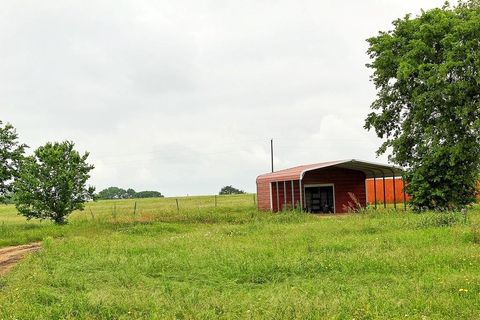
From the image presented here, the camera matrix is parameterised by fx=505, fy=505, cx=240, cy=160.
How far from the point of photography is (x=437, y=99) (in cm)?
2845

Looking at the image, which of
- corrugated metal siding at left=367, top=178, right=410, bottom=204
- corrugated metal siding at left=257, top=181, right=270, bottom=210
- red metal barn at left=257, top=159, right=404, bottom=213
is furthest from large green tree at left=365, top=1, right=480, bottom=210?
corrugated metal siding at left=367, top=178, right=410, bottom=204

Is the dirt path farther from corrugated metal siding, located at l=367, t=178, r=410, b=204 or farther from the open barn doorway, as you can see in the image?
corrugated metal siding, located at l=367, t=178, r=410, b=204

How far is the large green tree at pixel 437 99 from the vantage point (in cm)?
2748

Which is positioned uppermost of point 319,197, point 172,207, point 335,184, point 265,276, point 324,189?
point 335,184

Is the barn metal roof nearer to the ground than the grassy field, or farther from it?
farther from it

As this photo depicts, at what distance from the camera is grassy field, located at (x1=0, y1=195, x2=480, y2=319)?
777 cm

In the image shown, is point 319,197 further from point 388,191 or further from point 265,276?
point 265,276

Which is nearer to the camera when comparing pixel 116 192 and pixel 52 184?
pixel 52 184

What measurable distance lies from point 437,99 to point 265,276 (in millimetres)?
21420

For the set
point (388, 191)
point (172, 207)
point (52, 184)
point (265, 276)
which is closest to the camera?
point (265, 276)

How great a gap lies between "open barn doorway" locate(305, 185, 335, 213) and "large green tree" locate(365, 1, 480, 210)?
6.71 m

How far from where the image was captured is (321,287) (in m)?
9.34

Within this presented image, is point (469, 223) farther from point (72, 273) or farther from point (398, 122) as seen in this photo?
point (398, 122)

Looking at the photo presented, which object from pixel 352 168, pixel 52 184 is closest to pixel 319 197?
pixel 352 168
